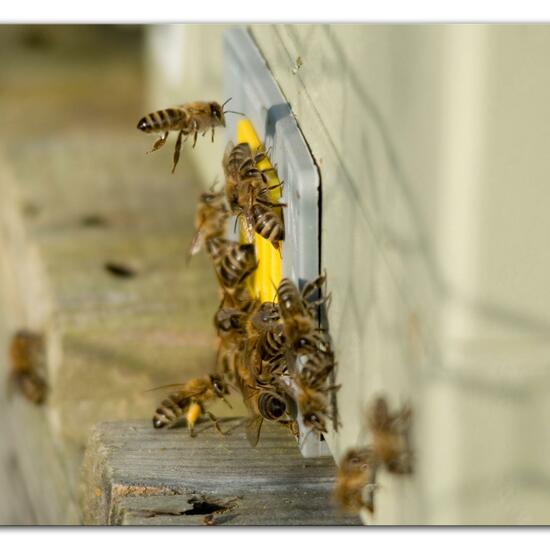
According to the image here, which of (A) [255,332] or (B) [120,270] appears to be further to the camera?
(B) [120,270]

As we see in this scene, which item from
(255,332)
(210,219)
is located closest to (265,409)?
(255,332)

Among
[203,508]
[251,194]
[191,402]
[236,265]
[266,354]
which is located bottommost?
[203,508]

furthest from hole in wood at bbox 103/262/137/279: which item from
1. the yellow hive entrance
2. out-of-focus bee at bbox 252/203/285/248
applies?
out-of-focus bee at bbox 252/203/285/248

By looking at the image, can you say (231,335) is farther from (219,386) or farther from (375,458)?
(375,458)

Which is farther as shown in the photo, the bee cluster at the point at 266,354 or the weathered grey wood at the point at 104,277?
the weathered grey wood at the point at 104,277

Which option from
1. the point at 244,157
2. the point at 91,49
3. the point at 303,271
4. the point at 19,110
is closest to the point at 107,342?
the point at 244,157

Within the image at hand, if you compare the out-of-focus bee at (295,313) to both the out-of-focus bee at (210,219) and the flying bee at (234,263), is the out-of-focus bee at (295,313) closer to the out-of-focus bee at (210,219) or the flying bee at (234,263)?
the flying bee at (234,263)

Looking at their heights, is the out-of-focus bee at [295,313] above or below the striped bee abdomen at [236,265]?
below

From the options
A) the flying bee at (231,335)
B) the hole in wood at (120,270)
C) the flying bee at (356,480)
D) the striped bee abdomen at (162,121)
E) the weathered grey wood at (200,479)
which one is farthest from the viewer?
the hole in wood at (120,270)

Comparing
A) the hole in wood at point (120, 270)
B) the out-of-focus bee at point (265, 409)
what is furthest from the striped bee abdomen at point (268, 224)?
the hole in wood at point (120, 270)
